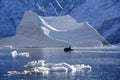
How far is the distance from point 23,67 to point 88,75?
14.9 m

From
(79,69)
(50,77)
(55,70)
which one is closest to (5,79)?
(50,77)

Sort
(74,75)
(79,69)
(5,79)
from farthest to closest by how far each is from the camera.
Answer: (79,69), (74,75), (5,79)

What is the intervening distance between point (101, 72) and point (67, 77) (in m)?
9.60

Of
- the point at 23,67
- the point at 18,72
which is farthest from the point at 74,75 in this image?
the point at 23,67

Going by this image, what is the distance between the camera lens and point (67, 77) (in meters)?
82.9

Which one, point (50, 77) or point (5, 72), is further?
point (5, 72)

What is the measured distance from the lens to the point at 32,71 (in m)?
86.4

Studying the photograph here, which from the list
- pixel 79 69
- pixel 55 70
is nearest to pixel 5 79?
pixel 55 70

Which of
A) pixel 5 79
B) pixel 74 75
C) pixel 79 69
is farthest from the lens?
pixel 79 69

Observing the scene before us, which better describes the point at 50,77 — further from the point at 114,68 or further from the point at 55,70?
the point at 114,68

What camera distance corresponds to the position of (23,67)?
97.8 meters

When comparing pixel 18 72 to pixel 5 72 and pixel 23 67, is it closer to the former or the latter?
pixel 5 72

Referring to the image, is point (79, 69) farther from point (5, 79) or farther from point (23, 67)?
point (5, 79)

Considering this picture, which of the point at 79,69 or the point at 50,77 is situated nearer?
the point at 50,77
